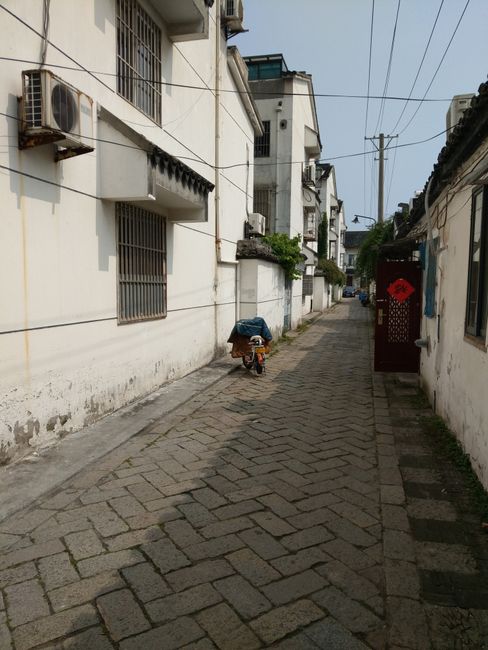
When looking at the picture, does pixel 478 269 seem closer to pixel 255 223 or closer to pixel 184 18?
pixel 184 18

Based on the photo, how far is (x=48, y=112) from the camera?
390cm

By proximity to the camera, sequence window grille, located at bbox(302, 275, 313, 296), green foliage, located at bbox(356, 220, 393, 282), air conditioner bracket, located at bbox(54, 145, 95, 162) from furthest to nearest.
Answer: window grille, located at bbox(302, 275, 313, 296), green foliage, located at bbox(356, 220, 393, 282), air conditioner bracket, located at bbox(54, 145, 95, 162)

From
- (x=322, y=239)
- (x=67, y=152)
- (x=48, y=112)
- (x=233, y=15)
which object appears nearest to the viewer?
(x=48, y=112)

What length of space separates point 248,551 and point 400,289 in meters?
6.57

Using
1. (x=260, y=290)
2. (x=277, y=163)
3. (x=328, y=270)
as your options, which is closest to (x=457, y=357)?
(x=260, y=290)

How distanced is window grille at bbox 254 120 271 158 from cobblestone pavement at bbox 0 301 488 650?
16.0 m

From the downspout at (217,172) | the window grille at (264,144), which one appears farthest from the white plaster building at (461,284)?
the window grille at (264,144)

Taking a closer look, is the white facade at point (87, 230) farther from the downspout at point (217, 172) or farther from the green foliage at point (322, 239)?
the green foliage at point (322, 239)

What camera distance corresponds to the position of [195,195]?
273 inches

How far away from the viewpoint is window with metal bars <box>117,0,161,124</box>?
5781 mm

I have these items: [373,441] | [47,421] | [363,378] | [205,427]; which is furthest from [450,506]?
[363,378]

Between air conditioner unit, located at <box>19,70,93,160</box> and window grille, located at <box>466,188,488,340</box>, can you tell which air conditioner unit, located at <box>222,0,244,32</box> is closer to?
air conditioner unit, located at <box>19,70,93,160</box>

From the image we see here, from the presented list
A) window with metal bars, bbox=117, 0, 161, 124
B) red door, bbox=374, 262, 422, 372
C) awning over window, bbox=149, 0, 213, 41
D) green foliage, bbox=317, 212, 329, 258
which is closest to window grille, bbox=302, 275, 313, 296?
green foliage, bbox=317, 212, 329, 258

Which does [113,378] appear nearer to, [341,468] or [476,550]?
[341,468]
